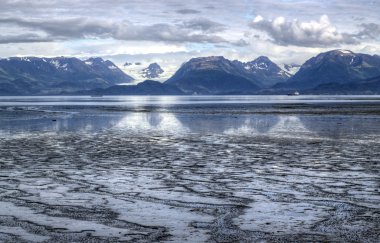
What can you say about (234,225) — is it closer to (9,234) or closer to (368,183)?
(9,234)

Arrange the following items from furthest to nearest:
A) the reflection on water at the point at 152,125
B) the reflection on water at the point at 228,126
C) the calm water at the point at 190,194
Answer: the reflection on water at the point at 152,125, the reflection on water at the point at 228,126, the calm water at the point at 190,194

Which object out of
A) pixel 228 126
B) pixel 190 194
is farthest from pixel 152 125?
pixel 190 194

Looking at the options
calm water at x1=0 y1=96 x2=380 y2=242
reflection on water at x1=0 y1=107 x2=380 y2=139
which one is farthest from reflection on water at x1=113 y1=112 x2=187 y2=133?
calm water at x1=0 y1=96 x2=380 y2=242

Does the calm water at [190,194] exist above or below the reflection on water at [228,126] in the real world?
above

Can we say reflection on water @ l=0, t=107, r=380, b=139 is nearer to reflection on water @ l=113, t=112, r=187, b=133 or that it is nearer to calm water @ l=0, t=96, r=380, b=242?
reflection on water @ l=113, t=112, r=187, b=133

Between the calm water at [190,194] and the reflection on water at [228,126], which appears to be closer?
the calm water at [190,194]

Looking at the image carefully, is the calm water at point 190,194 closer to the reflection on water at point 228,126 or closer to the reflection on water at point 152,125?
the reflection on water at point 228,126

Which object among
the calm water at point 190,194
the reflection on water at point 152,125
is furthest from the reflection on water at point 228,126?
the calm water at point 190,194

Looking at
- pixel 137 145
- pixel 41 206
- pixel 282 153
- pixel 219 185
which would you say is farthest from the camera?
pixel 137 145

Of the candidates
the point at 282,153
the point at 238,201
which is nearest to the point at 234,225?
the point at 238,201

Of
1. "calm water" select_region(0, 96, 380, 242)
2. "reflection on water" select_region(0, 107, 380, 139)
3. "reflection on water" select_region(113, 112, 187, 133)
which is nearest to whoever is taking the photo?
"calm water" select_region(0, 96, 380, 242)

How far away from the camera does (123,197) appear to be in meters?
19.1

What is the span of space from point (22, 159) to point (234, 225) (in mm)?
19574

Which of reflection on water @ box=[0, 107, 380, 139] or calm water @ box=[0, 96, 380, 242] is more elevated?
calm water @ box=[0, 96, 380, 242]
